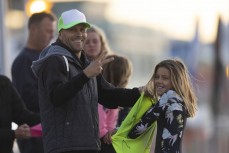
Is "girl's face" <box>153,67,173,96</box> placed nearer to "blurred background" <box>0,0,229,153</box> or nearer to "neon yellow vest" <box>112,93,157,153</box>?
"neon yellow vest" <box>112,93,157,153</box>

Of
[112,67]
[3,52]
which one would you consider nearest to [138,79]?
[3,52]

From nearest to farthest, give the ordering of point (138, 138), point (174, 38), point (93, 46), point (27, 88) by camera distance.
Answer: point (138, 138) < point (93, 46) < point (27, 88) < point (174, 38)

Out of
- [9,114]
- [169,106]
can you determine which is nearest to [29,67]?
[9,114]

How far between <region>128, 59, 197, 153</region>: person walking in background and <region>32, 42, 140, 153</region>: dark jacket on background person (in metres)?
0.45

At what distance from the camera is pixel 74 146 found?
6.68 m

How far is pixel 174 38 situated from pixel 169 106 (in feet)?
104

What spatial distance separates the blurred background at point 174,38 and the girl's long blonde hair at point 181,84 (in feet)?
31.0

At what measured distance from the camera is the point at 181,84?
7.14 metres

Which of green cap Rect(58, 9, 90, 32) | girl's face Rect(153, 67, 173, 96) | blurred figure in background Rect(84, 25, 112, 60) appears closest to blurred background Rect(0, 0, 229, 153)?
blurred figure in background Rect(84, 25, 112, 60)

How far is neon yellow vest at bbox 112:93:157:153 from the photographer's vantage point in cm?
726

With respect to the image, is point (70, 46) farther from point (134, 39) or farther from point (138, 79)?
point (134, 39)

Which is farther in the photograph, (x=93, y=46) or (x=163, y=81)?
(x=93, y=46)

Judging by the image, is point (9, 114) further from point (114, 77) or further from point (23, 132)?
point (114, 77)

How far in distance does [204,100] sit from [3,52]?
20385mm
